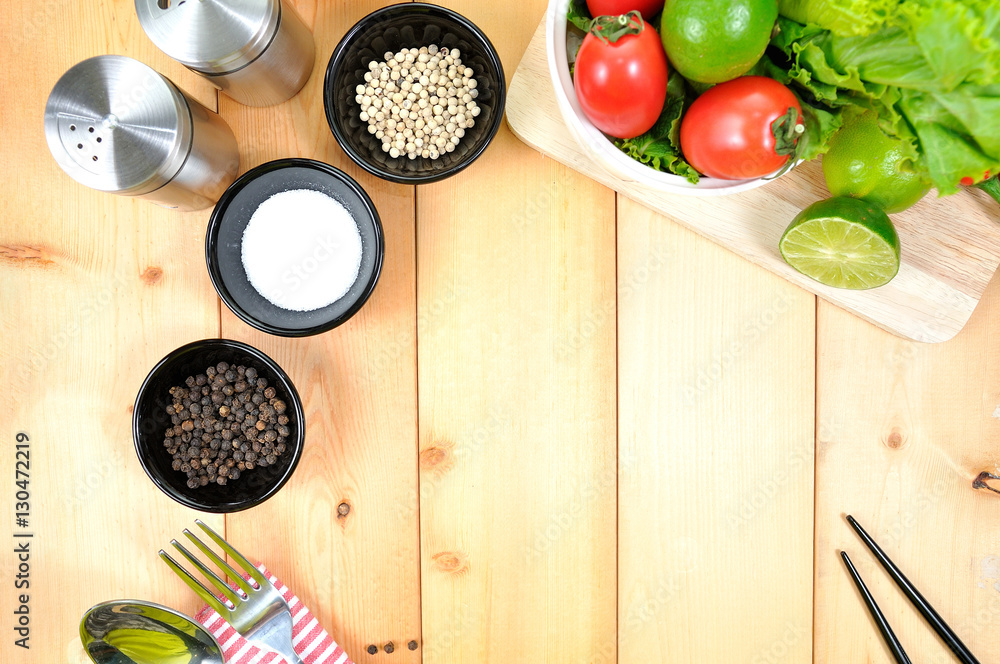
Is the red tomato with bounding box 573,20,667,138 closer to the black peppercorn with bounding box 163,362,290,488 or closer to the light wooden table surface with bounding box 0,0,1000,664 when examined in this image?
the light wooden table surface with bounding box 0,0,1000,664

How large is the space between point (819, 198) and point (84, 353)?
2.58 ft

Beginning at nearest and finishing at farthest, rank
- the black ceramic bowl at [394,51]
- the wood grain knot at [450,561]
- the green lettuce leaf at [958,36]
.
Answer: the green lettuce leaf at [958,36]
the black ceramic bowl at [394,51]
the wood grain knot at [450,561]

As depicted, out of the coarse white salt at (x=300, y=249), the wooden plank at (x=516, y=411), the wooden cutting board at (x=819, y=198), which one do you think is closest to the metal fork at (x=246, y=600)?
the wooden plank at (x=516, y=411)

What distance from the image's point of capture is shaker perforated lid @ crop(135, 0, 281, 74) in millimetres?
573

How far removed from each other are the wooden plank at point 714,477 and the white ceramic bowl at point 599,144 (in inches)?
8.0

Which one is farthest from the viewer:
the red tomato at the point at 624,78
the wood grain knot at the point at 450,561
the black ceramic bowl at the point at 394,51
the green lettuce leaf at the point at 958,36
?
the wood grain knot at the point at 450,561

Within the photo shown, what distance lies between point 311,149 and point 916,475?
0.76 metres

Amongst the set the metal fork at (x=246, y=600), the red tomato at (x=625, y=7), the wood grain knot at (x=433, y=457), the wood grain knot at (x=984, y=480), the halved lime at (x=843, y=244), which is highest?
the red tomato at (x=625, y=7)

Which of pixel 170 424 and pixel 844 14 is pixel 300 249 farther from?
pixel 844 14

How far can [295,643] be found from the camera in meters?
0.73

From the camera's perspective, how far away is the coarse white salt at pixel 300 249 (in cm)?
68

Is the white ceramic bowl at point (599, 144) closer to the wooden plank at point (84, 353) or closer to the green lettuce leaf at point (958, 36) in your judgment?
the green lettuce leaf at point (958, 36)

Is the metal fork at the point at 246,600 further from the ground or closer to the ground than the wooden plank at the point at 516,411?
closer to the ground

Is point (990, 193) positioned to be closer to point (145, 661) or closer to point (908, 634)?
point (908, 634)
